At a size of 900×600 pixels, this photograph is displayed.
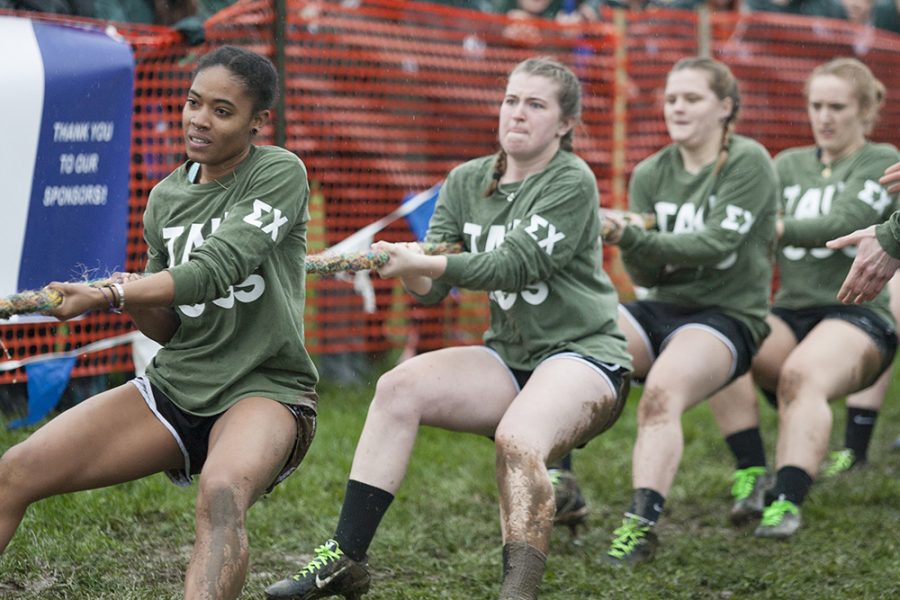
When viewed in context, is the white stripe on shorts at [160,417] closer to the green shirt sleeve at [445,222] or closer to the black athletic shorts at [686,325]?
the green shirt sleeve at [445,222]

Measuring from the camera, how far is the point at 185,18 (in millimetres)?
7258

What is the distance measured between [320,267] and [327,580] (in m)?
1.01

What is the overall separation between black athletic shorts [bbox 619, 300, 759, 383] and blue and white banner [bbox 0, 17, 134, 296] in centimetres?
241

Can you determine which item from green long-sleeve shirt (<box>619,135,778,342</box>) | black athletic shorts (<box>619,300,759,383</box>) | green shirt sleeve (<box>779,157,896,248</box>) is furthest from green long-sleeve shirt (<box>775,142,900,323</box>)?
black athletic shorts (<box>619,300,759,383</box>)

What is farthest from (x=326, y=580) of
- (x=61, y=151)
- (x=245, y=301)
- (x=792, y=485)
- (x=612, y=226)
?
(x=61, y=151)

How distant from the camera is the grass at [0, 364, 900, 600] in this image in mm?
4582

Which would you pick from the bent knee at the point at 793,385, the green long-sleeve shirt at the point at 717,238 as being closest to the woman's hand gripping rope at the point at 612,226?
the green long-sleeve shirt at the point at 717,238

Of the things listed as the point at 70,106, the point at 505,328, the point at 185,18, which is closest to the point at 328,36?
the point at 185,18

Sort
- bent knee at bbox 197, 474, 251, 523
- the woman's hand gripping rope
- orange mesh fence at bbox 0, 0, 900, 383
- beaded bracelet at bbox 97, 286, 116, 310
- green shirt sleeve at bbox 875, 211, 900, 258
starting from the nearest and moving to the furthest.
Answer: beaded bracelet at bbox 97, 286, 116, 310, bent knee at bbox 197, 474, 251, 523, green shirt sleeve at bbox 875, 211, 900, 258, the woman's hand gripping rope, orange mesh fence at bbox 0, 0, 900, 383

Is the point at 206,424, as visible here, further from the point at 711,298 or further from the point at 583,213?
the point at 711,298

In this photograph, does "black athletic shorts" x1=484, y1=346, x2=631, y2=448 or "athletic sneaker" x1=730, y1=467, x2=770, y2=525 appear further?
"athletic sneaker" x1=730, y1=467, x2=770, y2=525

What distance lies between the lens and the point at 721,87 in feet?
18.8

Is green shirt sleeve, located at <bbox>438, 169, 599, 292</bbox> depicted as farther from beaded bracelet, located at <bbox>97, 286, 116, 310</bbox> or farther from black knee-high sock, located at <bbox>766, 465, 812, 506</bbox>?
black knee-high sock, located at <bbox>766, 465, 812, 506</bbox>

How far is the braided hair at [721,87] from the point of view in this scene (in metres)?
5.71
